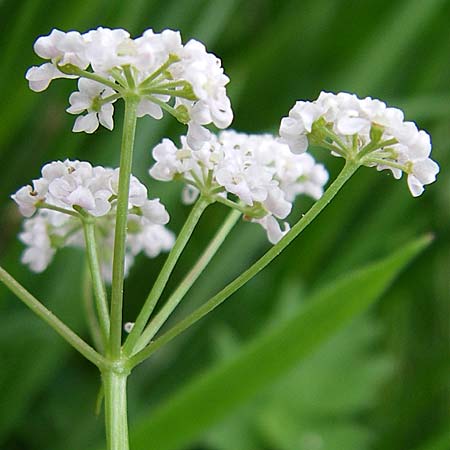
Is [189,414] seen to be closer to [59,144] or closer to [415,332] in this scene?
[59,144]

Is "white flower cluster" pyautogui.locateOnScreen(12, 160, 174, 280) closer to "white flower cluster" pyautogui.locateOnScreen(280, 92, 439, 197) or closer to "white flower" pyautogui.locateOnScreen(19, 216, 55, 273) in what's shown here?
"white flower" pyautogui.locateOnScreen(19, 216, 55, 273)

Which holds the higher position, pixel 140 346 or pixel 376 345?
pixel 376 345

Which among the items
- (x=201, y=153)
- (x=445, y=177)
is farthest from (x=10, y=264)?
(x=445, y=177)

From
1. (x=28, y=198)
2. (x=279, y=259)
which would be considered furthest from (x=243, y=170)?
(x=279, y=259)

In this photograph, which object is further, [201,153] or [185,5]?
[185,5]

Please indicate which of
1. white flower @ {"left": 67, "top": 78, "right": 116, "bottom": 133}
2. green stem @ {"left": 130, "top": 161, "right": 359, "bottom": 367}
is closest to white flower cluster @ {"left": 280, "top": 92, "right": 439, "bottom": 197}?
green stem @ {"left": 130, "top": 161, "right": 359, "bottom": 367}

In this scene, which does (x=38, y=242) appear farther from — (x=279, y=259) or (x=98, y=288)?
(x=279, y=259)

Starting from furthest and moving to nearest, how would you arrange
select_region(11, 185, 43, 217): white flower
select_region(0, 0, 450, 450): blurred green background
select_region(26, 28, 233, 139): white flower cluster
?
select_region(0, 0, 450, 450): blurred green background < select_region(11, 185, 43, 217): white flower < select_region(26, 28, 233, 139): white flower cluster
